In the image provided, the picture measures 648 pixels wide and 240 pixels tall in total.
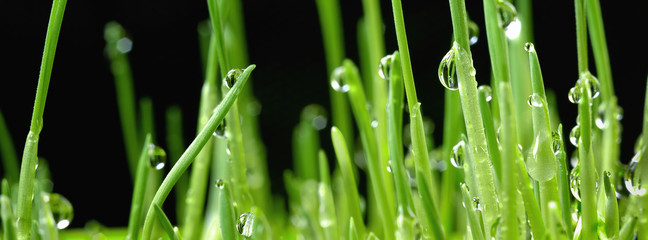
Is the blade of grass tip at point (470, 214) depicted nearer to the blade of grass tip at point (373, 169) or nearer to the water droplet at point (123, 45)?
the blade of grass tip at point (373, 169)

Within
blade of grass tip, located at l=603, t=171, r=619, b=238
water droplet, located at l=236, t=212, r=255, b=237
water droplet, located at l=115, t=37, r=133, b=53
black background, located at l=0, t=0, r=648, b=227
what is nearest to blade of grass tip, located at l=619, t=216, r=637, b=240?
blade of grass tip, located at l=603, t=171, r=619, b=238

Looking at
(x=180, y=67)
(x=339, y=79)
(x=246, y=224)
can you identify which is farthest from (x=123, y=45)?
(x=180, y=67)

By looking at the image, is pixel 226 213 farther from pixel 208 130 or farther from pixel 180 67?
pixel 180 67

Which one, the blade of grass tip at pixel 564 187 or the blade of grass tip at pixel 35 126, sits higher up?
the blade of grass tip at pixel 35 126

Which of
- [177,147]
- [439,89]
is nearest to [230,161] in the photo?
[177,147]

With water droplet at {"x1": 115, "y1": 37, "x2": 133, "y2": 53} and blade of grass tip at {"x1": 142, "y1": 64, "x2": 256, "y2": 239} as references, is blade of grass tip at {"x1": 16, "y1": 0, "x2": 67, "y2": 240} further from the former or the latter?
water droplet at {"x1": 115, "y1": 37, "x2": 133, "y2": 53}

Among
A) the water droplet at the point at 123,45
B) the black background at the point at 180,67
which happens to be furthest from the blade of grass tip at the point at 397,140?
the black background at the point at 180,67
